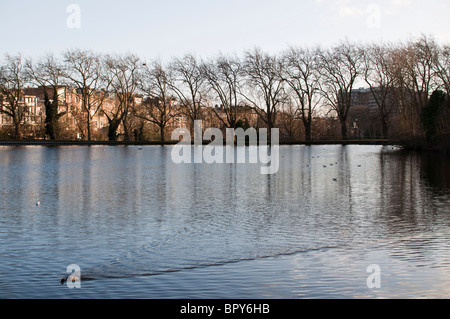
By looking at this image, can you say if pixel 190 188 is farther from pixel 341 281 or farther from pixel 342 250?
pixel 341 281

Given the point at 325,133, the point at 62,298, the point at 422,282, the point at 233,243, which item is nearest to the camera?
the point at 62,298

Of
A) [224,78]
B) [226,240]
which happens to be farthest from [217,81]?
[226,240]

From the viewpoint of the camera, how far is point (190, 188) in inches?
781

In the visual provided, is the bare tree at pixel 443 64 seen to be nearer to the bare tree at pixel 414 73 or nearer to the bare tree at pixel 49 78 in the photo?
the bare tree at pixel 414 73

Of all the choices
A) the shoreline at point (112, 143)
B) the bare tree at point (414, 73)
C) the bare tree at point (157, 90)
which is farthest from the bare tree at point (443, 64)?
the bare tree at point (157, 90)

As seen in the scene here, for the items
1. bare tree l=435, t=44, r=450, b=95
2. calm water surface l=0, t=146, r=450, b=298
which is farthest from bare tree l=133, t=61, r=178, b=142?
calm water surface l=0, t=146, r=450, b=298

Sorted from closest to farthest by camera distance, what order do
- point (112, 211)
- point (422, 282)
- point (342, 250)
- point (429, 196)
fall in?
point (422, 282)
point (342, 250)
point (112, 211)
point (429, 196)

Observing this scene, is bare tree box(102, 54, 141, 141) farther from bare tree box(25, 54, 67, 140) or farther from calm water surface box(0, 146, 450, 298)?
calm water surface box(0, 146, 450, 298)

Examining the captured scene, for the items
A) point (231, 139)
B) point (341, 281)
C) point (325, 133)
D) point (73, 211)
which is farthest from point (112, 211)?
point (325, 133)

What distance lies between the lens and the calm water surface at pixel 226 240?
7668 millimetres

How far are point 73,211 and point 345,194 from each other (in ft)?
29.2

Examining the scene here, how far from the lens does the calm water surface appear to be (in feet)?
25.2

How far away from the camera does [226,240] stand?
10.6m

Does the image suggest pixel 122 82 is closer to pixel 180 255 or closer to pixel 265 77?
pixel 265 77
